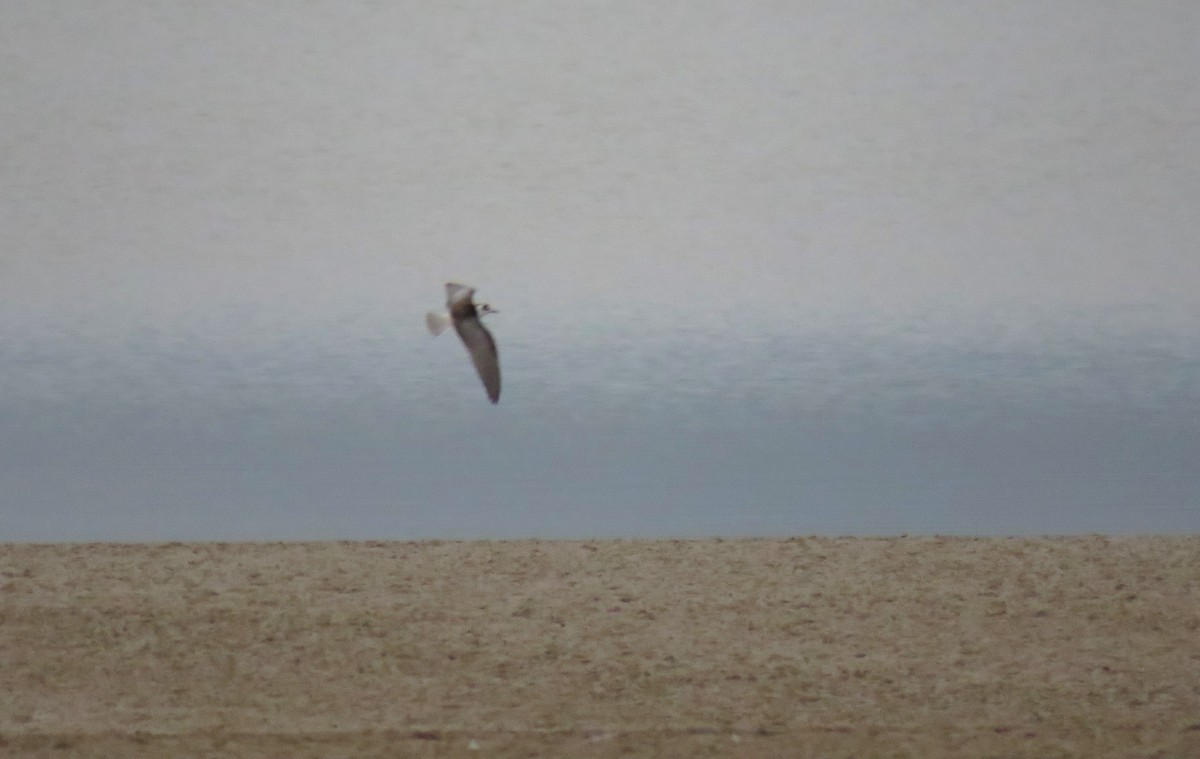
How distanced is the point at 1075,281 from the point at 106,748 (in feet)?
13.9

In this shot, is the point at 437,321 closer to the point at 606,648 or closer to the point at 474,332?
the point at 474,332

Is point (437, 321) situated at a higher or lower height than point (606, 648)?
higher

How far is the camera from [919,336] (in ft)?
20.2

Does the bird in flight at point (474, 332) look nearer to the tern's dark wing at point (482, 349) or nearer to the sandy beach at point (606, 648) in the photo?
the tern's dark wing at point (482, 349)

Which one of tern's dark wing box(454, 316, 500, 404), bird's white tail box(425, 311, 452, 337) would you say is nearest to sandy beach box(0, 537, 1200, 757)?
tern's dark wing box(454, 316, 500, 404)

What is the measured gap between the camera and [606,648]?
3703 millimetres

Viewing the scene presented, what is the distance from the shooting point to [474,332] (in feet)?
14.2

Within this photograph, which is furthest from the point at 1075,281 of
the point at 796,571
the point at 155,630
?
the point at 155,630

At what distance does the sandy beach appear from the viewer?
3238mm

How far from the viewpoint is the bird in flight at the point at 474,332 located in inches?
167

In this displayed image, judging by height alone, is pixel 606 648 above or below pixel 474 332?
below

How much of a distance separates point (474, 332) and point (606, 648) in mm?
935

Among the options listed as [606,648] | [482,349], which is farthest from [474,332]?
[606,648]

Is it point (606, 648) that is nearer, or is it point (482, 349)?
point (606, 648)
